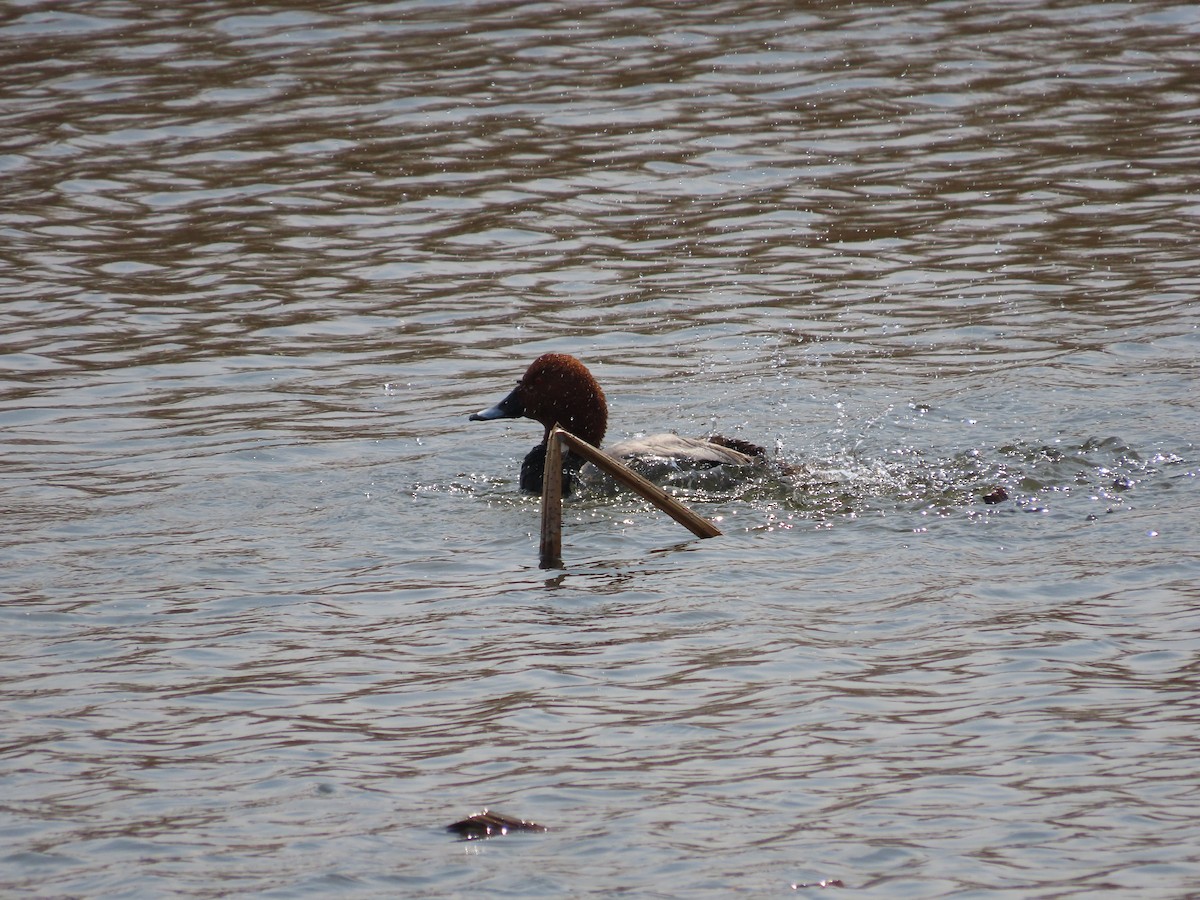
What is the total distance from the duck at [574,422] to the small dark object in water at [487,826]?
386 centimetres

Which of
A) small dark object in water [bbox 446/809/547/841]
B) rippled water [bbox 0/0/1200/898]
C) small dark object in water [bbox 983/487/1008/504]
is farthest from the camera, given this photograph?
small dark object in water [bbox 983/487/1008/504]

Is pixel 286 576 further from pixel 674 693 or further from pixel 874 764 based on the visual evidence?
pixel 874 764

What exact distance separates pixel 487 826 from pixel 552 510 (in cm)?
250

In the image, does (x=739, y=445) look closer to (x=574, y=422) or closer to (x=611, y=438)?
(x=574, y=422)

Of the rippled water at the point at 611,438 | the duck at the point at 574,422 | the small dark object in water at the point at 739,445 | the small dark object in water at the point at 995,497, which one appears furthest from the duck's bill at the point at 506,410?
the small dark object in water at the point at 995,497

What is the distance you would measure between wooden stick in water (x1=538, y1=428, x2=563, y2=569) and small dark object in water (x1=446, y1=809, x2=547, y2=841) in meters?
2.33

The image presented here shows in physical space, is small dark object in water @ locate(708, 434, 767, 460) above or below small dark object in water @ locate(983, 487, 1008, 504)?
above

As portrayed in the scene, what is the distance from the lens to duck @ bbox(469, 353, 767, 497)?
8.60 meters

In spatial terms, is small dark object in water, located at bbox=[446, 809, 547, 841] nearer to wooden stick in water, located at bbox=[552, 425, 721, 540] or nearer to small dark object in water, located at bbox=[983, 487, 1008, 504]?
wooden stick in water, located at bbox=[552, 425, 721, 540]

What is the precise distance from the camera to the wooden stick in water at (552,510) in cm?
698

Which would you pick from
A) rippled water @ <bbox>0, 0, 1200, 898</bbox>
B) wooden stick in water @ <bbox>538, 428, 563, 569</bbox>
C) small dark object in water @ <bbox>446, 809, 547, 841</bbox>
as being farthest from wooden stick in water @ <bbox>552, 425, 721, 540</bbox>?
small dark object in water @ <bbox>446, 809, 547, 841</bbox>

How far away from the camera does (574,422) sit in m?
9.07

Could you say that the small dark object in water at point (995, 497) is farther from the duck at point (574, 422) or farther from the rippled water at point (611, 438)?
the duck at point (574, 422)

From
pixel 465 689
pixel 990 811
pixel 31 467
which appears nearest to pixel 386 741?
pixel 465 689
